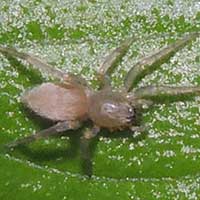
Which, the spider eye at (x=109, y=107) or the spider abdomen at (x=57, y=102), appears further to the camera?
the spider eye at (x=109, y=107)

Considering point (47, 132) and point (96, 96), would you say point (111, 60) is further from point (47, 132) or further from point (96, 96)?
point (47, 132)

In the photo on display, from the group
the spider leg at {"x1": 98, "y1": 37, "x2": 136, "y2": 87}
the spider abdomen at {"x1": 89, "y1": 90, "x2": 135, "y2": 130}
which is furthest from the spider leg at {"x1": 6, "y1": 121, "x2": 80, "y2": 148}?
the spider leg at {"x1": 98, "y1": 37, "x2": 136, "y2": 87}

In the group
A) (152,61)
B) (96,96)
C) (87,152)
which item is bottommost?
(87,152)

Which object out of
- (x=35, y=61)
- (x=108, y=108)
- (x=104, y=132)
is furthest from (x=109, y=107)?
(x=35, y=61)

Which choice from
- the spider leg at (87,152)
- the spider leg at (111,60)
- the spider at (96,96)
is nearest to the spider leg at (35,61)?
the spider at (96,96)

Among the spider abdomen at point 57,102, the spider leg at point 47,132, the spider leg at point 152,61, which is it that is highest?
the spider leg at point 152,61

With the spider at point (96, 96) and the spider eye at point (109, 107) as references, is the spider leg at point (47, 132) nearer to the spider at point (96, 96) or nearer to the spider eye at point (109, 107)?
the spider at point (96, 96)

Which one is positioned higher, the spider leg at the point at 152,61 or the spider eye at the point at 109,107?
the spider leg at the point at 152,61
